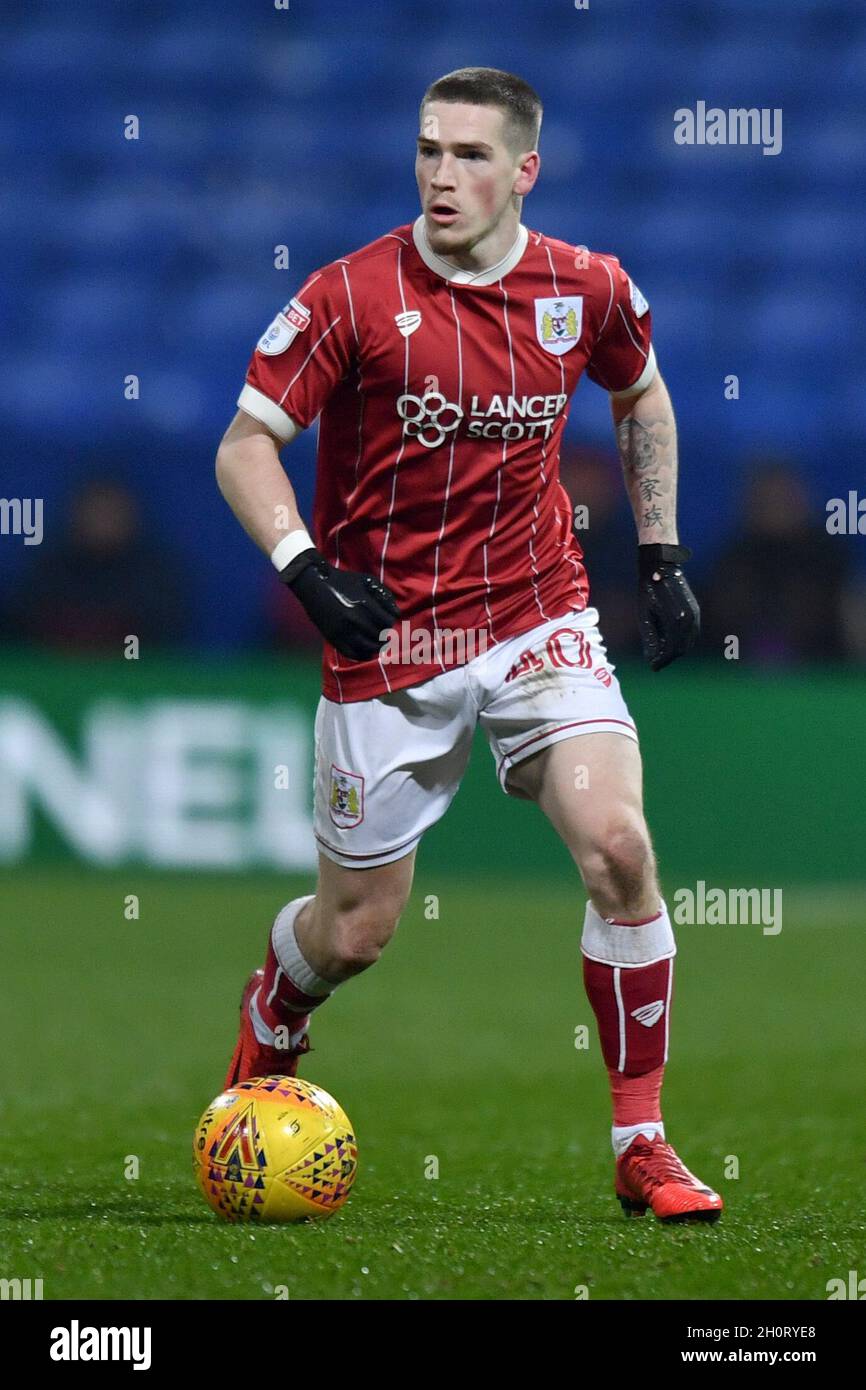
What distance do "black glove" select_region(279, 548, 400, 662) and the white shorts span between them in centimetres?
33

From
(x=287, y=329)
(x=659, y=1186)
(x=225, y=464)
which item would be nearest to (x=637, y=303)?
(x=287, y=329)

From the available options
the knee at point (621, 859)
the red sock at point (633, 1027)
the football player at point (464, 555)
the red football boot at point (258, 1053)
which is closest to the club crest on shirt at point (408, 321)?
Answer: the football player at point (464, 555)

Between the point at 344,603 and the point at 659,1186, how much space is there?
1393mm

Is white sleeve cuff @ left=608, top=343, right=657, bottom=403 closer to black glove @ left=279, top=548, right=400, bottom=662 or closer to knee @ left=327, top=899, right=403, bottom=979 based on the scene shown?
black glove @ left=279, top=548, right=400, bottom=662

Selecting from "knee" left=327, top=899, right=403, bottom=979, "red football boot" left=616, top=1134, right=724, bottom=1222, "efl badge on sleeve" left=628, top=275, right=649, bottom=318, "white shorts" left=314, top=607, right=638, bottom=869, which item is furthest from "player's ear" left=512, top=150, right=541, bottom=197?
"red football boot" left=616, top=1134, right=724, bottom=1222

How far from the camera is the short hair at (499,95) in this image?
4828mm

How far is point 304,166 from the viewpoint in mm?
15594

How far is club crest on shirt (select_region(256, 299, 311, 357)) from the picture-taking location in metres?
4.76

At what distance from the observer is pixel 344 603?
4645 mm

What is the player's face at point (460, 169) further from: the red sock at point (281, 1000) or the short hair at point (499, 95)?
the red sock at point (281, 1000)

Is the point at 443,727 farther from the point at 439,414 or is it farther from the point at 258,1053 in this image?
the point at 258,1053

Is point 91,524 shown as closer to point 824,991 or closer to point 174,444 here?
point 174,444

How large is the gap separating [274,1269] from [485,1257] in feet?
1.37

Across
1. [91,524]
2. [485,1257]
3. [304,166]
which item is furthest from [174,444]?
[485,1257]
